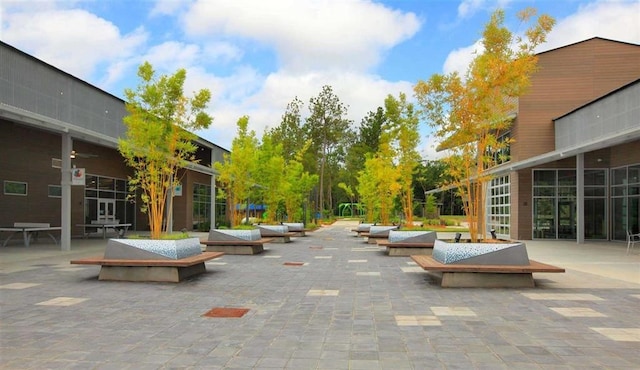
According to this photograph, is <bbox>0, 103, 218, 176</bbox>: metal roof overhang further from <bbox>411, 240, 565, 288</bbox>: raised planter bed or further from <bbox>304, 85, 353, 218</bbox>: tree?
<bbox>304, 85, 353, 218</bbox>: tree

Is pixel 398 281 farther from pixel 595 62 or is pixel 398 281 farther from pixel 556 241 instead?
pixel 595 62

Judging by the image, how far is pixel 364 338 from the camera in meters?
5.38

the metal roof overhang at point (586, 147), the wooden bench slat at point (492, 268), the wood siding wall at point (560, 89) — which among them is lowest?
the wooden bench slat at point (492, 268)

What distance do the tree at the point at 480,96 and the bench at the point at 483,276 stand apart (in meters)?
1.70

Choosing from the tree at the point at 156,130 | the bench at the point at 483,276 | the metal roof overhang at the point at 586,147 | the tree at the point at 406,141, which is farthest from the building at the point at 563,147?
the tree at the point at 156,130

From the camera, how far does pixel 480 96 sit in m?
10.5

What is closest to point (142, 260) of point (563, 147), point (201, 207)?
point (563, 147)

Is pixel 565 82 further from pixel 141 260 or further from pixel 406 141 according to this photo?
pixel 141 260

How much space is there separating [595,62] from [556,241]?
8.52 m

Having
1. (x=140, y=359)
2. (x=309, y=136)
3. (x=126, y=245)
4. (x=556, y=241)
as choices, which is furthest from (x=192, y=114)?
(x=309, y=136)

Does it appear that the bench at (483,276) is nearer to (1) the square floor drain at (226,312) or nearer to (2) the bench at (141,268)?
(1) the square floor drain at (226,312)

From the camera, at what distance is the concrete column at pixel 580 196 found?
19469mm

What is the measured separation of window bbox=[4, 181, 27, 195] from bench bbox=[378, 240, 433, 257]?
1413 cm

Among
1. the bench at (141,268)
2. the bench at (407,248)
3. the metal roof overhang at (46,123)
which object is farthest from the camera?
the bench at (407,248)
